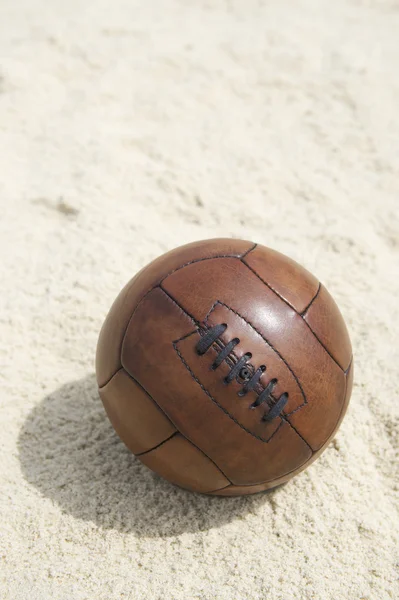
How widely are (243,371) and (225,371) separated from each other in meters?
0.06

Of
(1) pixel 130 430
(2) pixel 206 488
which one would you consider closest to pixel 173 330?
(1) pixel 130 430

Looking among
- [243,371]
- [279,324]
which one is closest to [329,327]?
[279,324]

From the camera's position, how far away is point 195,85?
511cm

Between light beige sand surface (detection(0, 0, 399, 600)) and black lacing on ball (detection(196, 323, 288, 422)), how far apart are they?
2.19 feet

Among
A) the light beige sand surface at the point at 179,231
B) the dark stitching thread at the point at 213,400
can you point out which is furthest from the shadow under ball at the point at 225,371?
the light beige sand surface at the point at 179,231

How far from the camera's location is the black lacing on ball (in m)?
2.30

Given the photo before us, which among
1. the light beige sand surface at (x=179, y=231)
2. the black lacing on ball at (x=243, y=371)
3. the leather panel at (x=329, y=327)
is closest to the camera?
the black lacing on ball at (x=243, y=371)

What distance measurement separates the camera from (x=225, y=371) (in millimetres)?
2305

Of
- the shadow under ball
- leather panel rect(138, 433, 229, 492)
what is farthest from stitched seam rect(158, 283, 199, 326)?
leather panel rect(138, 433, 229, 492)

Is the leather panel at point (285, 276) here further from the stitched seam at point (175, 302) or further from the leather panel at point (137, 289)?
the stitched seam at point (175, 302)

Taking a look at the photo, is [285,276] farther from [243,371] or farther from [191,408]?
[191,408]

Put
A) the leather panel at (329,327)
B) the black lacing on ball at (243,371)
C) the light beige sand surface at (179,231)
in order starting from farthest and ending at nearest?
1. the light beige sand surface at (179,231)
2. the leather panel at (329,327)
3. the black lacing on ball at (243,371)

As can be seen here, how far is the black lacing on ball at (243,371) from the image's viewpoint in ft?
7.54

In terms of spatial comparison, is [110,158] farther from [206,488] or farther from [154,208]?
[206,488]
